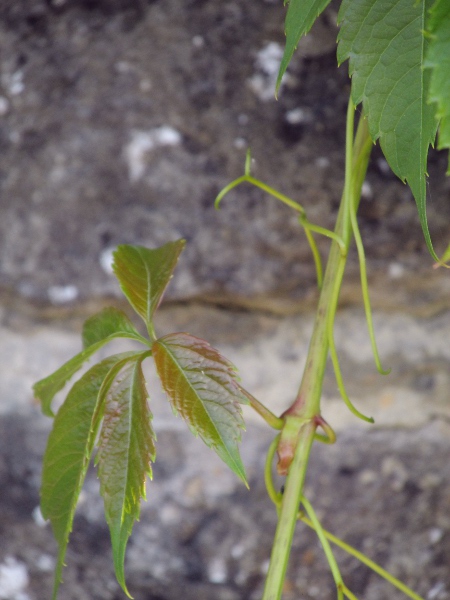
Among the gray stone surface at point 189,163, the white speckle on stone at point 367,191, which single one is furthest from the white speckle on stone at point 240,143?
the white speckle on stone at point 367,191

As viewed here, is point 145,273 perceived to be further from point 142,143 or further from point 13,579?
point 13,579

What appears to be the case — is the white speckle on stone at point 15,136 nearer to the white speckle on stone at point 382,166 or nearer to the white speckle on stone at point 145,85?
the white speckle on stone at point 145,85

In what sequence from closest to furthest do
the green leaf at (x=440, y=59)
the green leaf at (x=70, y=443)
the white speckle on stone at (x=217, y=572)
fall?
1. the green leaf at (x=440, y=59)
2. the green leaf at (x=70, y=443)
3. the white speckle on stone at (x=217, y=572)

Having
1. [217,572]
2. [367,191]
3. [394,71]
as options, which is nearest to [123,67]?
[367,191]

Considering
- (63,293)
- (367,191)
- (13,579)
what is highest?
(367,191)

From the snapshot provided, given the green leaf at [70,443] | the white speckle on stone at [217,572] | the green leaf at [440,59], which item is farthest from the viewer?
the white speckle on stone at [217,572]

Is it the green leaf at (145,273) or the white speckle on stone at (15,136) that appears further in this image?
the white speckle on stone at (15,136)
